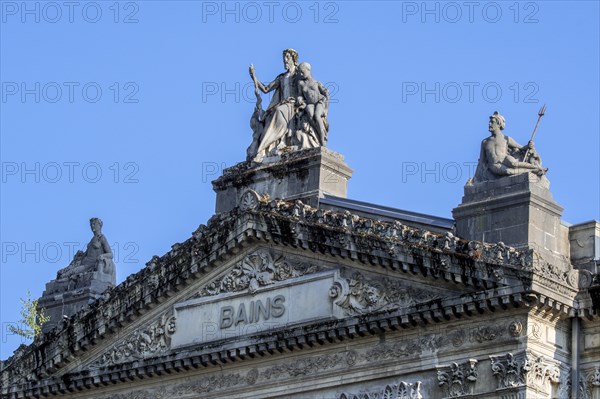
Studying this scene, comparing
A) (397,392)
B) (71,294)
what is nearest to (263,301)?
(397,392)

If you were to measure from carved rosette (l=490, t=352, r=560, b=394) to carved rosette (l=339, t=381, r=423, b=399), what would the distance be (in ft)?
7.22

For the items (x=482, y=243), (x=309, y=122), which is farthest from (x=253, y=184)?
(x=482, y=243)

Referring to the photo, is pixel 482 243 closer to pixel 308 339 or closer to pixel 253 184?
pixel 308 339

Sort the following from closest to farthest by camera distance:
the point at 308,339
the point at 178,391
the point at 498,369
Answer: the point at 498,369
the point at 308,339
the point at 178,391

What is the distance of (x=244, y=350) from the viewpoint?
45781mm

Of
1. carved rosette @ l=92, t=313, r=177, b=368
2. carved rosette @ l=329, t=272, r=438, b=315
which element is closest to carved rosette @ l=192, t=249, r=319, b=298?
carved rosette @ l=329, t=272, r=438, b=315

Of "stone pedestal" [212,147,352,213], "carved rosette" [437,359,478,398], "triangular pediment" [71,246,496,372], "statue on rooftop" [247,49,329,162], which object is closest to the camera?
"carved rosette" [437,359,478,398]

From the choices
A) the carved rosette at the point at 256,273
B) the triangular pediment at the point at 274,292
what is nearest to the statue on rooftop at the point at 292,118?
the triangular pediment at the point at 274,292

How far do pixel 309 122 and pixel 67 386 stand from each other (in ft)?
33.0

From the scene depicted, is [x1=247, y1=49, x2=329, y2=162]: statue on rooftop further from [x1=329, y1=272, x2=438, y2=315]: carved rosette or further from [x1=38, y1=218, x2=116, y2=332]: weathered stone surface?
[x1=38, y1=218, x2=116, y2=332]: weathered stone surface

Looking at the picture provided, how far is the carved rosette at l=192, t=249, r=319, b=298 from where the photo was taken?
4588 centimetres

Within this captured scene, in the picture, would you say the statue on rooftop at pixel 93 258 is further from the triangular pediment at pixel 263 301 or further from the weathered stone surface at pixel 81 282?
the triangular pediment at pixel 263 301

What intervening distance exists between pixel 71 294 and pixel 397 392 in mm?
13322

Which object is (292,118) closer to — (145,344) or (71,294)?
(145,344)
